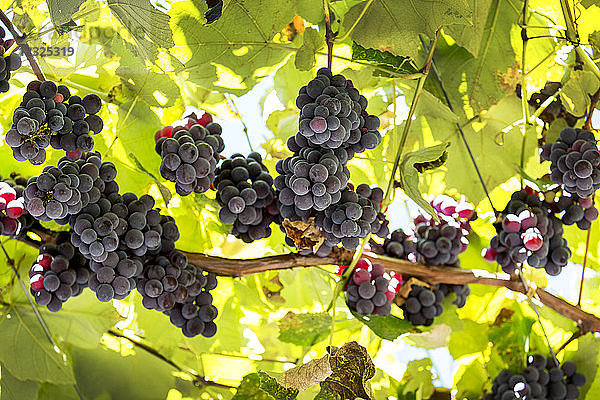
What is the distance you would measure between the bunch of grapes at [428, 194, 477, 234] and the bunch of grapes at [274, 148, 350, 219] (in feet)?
1.13

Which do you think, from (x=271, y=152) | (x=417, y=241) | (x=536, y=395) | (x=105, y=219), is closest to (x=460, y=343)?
(x=536, y=395)

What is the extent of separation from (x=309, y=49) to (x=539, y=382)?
0.70 m

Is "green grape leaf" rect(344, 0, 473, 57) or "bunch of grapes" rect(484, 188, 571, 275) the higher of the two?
"green grape leaf" rect(344, 0, 473, 57)

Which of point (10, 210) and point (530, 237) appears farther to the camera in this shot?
point (530, 237)

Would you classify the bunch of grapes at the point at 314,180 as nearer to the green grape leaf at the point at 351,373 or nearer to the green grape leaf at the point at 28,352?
the green grape leaf at the point at 351,373

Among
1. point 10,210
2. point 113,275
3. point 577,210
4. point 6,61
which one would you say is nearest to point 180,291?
point 113,275

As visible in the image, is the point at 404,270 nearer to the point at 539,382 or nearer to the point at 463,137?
the point at 463,137

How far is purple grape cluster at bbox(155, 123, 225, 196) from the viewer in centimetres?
64

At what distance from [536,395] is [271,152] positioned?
1.98 feet

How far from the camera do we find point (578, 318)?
36.4 inches

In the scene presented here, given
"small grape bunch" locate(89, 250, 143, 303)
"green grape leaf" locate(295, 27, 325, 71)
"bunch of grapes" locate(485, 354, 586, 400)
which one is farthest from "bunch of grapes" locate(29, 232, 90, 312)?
"bunch of grapes" locate(485, 354, 586, 400)

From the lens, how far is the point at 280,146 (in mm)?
950

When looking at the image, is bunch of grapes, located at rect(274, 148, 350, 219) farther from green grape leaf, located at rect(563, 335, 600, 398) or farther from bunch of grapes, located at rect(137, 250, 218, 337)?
green grape leaf, located at rect(563, 335, 600, 398)

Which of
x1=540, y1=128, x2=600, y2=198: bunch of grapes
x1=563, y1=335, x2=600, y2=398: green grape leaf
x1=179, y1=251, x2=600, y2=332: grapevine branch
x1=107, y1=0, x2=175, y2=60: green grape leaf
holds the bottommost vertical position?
x1=563, y1=335, x2=600, y2=398: green grape leaf
